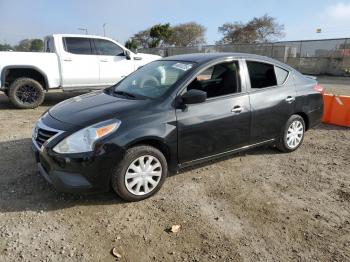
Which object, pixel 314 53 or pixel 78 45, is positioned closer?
pixel 78 45

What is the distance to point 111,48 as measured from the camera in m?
9.66

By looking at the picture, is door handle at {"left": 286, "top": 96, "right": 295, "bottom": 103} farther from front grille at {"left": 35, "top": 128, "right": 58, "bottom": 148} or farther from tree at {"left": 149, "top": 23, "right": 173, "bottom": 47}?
tree at {"left": 149, "top": 23, "right": 173, "bottom": 47}

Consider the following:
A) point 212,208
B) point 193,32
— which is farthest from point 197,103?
point 193,32

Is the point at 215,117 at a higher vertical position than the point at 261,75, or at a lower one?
lower

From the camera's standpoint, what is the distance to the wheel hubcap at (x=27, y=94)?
8.52 metres

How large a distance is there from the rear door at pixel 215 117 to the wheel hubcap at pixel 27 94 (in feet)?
18.8

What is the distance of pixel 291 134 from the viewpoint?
17.4 ft

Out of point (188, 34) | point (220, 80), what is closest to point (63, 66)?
point (220, 80)

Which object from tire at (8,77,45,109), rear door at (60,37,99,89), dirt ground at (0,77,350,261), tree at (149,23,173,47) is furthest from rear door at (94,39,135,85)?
tree at (149,23,173,47)

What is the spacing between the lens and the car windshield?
414cm

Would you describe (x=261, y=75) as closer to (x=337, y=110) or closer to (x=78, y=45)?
(x=337, y=110)

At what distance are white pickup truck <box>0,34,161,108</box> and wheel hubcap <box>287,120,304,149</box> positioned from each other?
232 inches

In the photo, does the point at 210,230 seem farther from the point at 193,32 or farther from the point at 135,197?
the point at 193,32

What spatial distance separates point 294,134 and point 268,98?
959 millimetres
